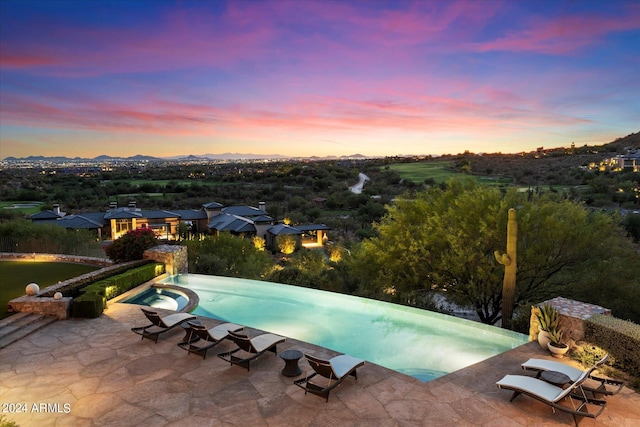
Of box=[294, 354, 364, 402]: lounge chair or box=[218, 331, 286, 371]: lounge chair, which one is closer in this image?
box=[294, 354, 364, 402]: lounge chair

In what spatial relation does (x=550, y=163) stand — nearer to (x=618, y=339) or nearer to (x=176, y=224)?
(x=176, y=224)

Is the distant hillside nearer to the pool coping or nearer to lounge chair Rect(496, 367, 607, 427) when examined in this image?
the pool coping

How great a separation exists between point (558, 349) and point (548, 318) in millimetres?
636

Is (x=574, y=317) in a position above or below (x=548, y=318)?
above

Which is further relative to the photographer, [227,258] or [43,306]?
[227,258]

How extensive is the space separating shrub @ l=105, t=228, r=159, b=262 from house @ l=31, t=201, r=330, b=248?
21.7 metres

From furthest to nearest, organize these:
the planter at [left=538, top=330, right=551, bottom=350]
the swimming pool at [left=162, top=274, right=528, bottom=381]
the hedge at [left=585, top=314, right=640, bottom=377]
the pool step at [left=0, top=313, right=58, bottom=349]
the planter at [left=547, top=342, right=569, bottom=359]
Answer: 1. the pool step at [left=0, top=313, right=58, bottom=349]
2. the swimming pool at [left=162, top=274, right=528, bottom=381]
3. the planter at [left=538, top=330, right=551, bottom=350]
4. the planter at [left=547, top=342, right=569, bottom=359]
5. the hedge at [left=585, top=314, right=640, bottom=377]

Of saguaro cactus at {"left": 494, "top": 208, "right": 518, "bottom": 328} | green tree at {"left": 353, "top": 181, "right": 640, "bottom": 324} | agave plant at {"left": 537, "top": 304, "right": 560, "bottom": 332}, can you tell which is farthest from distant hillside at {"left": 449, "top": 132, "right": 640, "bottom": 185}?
agave plant at {"left": 537, "top": 304, "right": 560, "bottom": 332}

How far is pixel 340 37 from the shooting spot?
2089 centimetres

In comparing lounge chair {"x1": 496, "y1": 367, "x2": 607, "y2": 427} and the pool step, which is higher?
lounge chair {"x1": 496, "y1": 367, "x2": 607, "y2": 427}

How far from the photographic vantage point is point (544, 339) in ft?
26.3

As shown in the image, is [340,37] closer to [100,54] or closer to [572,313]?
[100,54]

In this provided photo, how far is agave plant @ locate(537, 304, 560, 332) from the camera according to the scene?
7.97m

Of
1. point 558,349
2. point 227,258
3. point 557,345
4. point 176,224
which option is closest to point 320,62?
point 227,258
